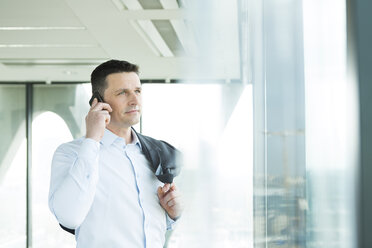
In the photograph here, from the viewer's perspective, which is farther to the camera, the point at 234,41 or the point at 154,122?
the point at 154,122

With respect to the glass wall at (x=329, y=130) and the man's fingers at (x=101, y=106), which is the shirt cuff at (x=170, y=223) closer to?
the man's fingers at (x=101, y=106)

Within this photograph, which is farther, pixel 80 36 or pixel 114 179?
pixel 80 36

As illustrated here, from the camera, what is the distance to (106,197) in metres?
1.59

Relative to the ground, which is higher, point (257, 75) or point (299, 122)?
point (257, 75)

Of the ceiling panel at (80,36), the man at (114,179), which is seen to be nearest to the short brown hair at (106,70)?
the man at (114,179)

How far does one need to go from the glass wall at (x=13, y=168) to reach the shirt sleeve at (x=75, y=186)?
590 cm

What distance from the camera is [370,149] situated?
0.83 metres

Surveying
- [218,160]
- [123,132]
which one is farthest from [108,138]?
[218,160]

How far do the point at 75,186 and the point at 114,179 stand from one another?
18cm

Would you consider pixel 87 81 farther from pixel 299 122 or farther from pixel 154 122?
pixel 299 122

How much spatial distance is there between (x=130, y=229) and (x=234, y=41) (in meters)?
0.72

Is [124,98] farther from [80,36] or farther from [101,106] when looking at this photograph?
[80,36]

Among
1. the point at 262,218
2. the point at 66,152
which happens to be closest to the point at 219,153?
the point at 262,218

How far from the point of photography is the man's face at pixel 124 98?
1691mm
